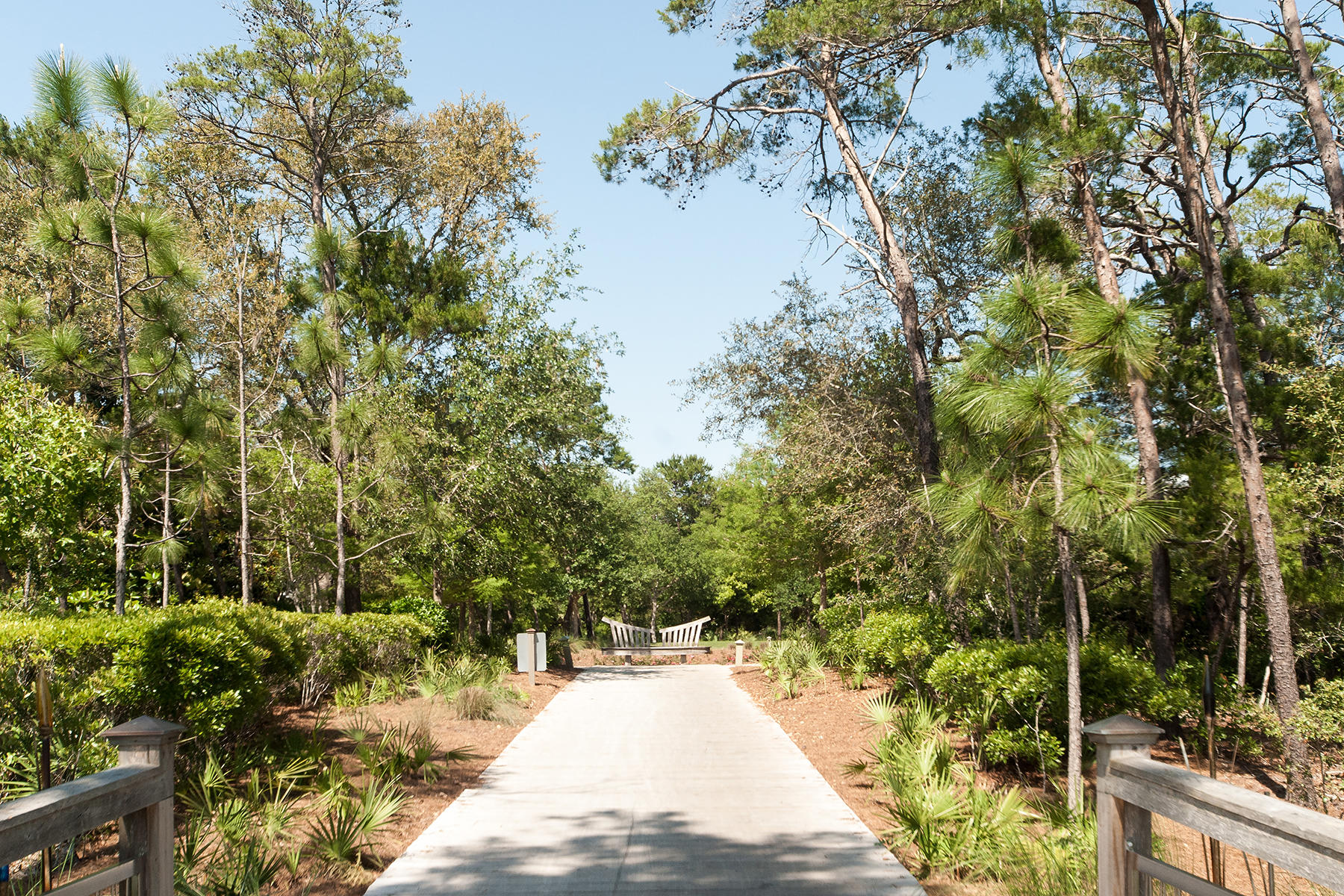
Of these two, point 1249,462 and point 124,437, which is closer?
point 1249,462

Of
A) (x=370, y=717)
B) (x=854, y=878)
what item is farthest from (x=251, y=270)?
(x=854, y=878)

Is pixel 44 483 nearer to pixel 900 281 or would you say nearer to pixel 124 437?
pixel 124 437

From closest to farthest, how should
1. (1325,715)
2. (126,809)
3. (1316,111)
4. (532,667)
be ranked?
(126,809) → (1325,715) → (1316,111) → (532,667)

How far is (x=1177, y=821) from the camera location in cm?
311

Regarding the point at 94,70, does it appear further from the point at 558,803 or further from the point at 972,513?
the point at 972,513

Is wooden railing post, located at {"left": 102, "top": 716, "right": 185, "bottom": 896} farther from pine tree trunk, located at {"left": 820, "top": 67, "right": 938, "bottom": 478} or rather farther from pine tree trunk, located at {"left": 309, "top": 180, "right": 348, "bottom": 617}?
pine tree trunk, located at {"left": 820, "top": 67, "right": 938, "bottom": 478}

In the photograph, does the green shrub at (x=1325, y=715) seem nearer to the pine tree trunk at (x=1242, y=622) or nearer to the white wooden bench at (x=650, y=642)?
the pine tree trunk at (x=1242, y=622)

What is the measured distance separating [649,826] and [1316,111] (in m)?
8.92

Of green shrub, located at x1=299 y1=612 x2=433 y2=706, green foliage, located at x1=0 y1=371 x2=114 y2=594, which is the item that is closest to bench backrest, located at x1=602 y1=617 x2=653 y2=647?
green shrub, located at x1=299 y1=612 x2=433 y2=706

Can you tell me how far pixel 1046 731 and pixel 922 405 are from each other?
6095 mm

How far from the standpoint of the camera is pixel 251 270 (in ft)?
41.8

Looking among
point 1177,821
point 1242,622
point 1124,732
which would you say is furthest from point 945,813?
point 1242,622

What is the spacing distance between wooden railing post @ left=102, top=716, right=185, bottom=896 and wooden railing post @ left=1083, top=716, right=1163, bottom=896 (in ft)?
12.7

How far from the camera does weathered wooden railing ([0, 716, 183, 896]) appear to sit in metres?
2.87
